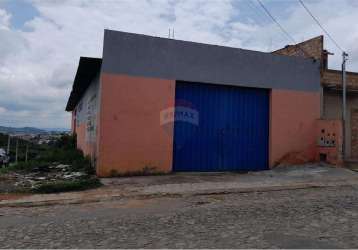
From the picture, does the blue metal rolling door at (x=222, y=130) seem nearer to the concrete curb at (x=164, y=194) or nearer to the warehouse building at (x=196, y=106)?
the warehouse building at (x=196, y=106)

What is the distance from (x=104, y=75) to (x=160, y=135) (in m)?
2.30

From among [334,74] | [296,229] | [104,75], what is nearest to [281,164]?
[334,74]

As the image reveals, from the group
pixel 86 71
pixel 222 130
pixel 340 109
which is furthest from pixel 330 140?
pixel 86 71

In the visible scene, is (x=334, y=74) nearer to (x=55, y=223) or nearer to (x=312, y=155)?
(x=312, y=155)

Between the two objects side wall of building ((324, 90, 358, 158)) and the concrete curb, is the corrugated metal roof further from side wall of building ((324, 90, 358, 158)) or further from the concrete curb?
side wall of building ((324, 90, 358, 158))

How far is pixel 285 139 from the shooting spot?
476 inches

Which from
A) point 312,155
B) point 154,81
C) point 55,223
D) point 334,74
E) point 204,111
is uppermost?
point 334,74

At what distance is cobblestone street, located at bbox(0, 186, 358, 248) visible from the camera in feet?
14.6

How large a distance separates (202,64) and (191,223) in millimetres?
6503

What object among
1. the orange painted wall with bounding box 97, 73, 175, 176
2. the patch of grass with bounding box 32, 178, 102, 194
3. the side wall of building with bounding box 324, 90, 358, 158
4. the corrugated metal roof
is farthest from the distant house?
the patch of grass with bounding box 32, 178, 102, 194

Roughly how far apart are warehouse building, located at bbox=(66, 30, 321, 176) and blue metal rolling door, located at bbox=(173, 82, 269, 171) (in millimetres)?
30

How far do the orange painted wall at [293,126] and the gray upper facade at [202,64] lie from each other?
1.21ft

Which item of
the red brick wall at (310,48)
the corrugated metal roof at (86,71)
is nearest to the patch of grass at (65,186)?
the corrugated metal roof at (86,71)

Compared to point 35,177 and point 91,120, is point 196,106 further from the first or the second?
point 35,177
